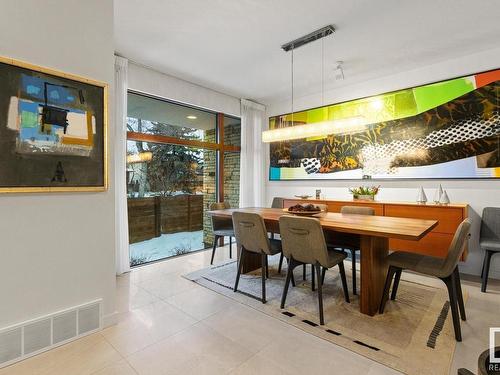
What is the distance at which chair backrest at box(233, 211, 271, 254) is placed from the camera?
2.59 metres

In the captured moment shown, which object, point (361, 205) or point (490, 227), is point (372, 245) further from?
point (490, 227)

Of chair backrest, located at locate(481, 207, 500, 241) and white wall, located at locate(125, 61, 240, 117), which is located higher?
white wall, located at locate(125, 61, 240, 117)

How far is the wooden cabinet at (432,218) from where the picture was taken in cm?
313

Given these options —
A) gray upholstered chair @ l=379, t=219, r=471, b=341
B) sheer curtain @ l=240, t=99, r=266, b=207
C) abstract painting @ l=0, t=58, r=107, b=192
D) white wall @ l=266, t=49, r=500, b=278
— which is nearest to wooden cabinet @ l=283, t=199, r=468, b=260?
white wall @ l=266, t=49, r=500, b=278

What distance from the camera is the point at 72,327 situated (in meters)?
1.98

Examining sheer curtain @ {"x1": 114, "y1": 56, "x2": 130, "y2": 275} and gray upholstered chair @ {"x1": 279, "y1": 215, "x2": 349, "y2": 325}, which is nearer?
gray upholstered chair @ {"x1": 279, "y1": 215, "x2": 349, "y2": 325}

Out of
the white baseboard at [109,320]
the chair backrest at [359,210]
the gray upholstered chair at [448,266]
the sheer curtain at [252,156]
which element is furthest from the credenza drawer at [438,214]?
the white baseboard at [109,320]

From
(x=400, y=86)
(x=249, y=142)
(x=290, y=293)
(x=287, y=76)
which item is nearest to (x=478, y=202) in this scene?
(x=400, y=86)

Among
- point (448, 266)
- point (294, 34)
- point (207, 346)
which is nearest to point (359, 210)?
point (448, 266)

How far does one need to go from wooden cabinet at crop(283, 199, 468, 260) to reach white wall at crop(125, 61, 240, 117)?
10.1 ft

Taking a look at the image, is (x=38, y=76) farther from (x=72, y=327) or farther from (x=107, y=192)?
(x=72, y=327)

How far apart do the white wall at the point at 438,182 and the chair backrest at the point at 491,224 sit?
120 mm

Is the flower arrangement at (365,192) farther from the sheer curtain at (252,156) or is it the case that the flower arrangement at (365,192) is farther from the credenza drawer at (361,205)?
the sheer curtain at (252,156)

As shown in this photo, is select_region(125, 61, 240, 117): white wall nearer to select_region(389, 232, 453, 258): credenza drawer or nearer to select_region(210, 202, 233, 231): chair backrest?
select_region(210, 202, 233, 231): chair backrest
